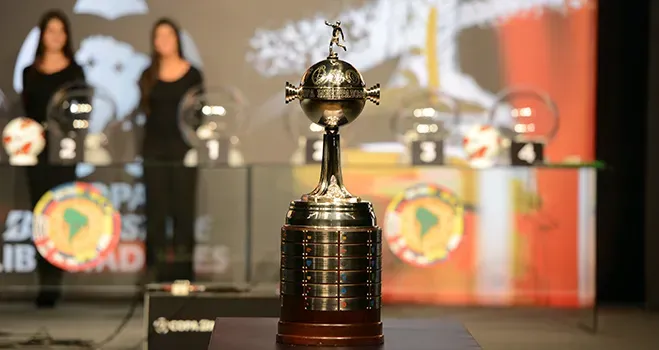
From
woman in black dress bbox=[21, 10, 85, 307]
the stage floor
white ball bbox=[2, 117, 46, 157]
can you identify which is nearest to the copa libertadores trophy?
the stage floor

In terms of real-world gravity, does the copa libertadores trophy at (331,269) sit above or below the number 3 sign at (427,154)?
below

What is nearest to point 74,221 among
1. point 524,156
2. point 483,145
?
point 483,145

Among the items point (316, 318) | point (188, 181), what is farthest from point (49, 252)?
point (316, 318)

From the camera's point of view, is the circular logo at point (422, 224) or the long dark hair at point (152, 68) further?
the long dark hair at point (152, 68)

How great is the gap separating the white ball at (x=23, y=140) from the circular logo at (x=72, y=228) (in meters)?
0.23

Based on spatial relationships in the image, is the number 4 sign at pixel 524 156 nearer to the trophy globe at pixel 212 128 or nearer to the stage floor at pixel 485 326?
the stage floor at pixel 485 326

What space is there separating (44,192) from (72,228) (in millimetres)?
336

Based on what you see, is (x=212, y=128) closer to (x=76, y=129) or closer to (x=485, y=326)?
(x=76, y=129)

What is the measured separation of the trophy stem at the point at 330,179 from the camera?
187cm

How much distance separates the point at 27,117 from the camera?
5.48 metres

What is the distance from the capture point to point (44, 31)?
18.4ft

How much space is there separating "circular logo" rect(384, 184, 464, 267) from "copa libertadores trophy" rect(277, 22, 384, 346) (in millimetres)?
2978

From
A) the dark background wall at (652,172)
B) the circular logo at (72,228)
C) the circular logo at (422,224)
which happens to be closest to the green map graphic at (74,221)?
the circular logo at (72,228)

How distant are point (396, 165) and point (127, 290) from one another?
1378 millimetres
